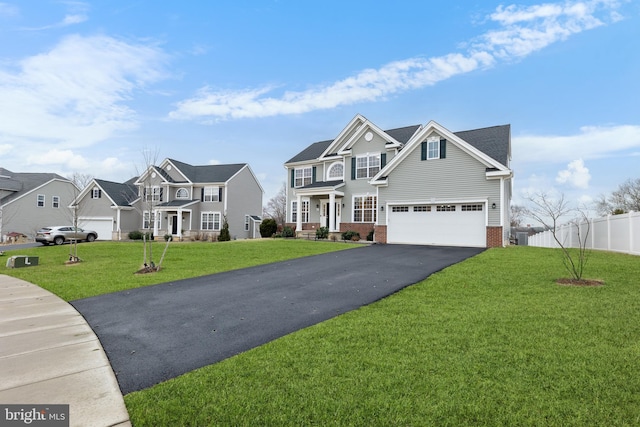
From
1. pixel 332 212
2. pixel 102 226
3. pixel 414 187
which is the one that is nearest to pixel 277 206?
pixel 102 226

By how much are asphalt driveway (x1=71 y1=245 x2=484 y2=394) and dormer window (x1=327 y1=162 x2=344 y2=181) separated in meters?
15.7


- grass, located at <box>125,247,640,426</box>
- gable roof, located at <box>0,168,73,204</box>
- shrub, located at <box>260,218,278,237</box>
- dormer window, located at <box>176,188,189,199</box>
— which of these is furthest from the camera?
gable roof, located at <box>0,168,73,204</box>

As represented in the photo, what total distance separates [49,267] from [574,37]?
76.8ft

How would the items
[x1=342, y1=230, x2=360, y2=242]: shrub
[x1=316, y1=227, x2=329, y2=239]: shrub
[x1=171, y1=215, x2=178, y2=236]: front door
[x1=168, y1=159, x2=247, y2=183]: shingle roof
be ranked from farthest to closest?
[x1=168, y1=159, x2=247, y2=183]: shingle roof → [x1=171, y1=215, x2=178, y2=236]: front door → [x1=316, y1=227, x2=329, y2=239]: shrub → [x1=342, y1=230, x2=360, y2=242]: shrub

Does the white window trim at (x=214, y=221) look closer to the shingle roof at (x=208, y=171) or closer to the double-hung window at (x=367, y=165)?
the shingle roof at (x=208, y=171)

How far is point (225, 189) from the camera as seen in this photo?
34.2m

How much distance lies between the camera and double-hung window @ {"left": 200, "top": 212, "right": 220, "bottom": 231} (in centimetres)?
3434

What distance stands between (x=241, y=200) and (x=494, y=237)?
26.4 metres

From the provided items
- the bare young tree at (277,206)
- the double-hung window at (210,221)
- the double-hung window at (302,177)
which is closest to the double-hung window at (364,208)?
the double-hung window at (302,177)

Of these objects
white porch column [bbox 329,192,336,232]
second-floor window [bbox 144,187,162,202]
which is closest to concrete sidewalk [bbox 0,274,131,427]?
second-floor window [bbox 144,187,162,202]

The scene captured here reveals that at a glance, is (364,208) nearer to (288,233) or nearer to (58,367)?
(288,233)

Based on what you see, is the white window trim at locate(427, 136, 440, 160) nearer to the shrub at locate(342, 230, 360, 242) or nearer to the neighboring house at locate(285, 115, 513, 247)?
the neighboring house at locate(285, 115, 513, 247)

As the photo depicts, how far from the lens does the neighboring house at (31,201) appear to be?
115ft

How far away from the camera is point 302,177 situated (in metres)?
28.7
